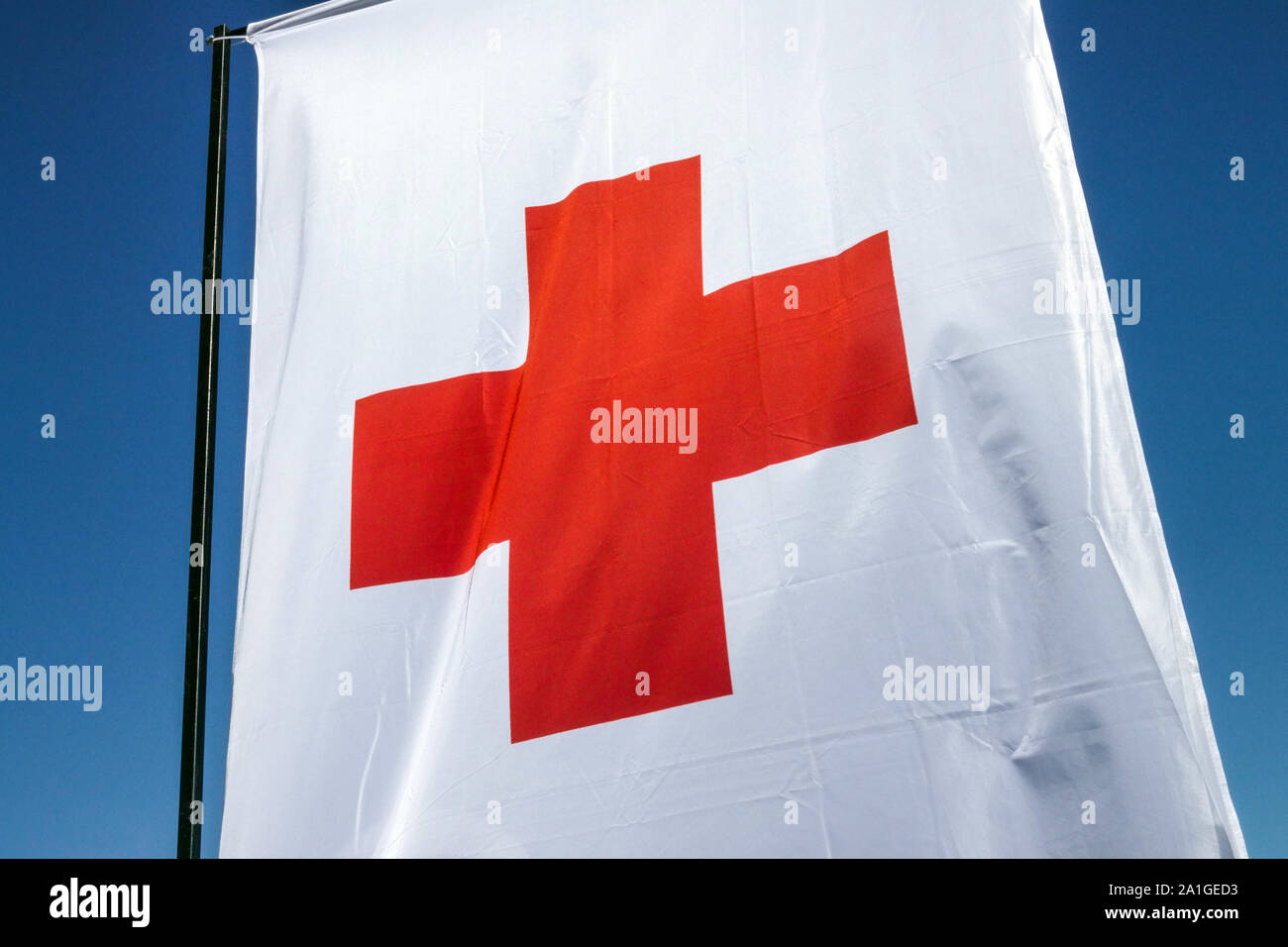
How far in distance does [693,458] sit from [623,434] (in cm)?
24

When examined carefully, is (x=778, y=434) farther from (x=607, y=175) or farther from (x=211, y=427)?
(x=211, y=427)

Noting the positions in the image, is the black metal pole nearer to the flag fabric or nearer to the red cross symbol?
the flag fabric

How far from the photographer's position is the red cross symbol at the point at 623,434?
3176 mm

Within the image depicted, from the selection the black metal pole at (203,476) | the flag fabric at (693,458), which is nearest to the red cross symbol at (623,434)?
the flag fabric at (693,458)

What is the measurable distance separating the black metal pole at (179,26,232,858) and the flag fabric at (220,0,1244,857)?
167 mm

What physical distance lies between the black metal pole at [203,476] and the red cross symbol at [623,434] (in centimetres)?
44

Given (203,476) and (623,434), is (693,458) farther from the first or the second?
(203,476)

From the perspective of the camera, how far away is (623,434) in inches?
135

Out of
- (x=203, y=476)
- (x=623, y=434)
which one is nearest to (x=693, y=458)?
(x=623, y=434)

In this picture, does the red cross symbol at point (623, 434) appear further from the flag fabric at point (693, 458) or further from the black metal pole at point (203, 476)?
the black metal pole at point (203, 476)

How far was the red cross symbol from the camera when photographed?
3176 mm

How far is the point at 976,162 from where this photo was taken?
3.22 metres
